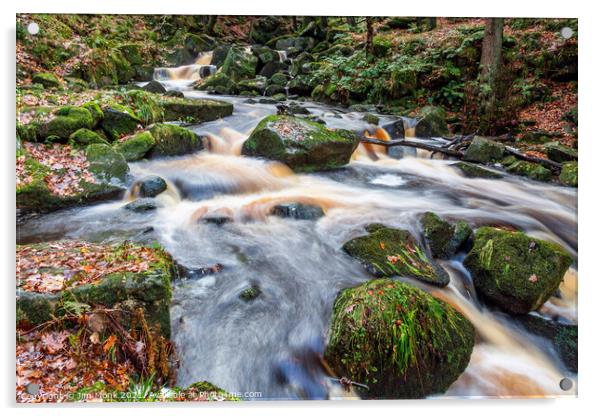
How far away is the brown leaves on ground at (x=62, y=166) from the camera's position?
2.96 m

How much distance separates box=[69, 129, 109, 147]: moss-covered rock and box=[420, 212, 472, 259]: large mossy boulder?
116 inches

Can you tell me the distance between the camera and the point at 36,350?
2150 mm

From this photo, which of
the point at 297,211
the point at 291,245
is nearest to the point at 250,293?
the point at 291,245

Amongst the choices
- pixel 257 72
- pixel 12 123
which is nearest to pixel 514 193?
pixel 257 72

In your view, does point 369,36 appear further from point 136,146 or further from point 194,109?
point 136,146

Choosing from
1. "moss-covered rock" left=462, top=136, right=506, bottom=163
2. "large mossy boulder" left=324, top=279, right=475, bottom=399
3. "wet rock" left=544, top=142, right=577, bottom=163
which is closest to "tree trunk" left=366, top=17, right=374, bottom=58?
"moss-covered rock" left=462, top=136, right=506, bottom=163

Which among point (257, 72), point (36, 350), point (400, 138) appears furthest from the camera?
point (257, 72)

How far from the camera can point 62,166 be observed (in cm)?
315

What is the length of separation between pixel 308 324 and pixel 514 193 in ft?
Answer: 8.02

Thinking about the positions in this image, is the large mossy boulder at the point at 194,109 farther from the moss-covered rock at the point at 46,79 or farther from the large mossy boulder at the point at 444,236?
the large mossy boulder at the point at 444,236

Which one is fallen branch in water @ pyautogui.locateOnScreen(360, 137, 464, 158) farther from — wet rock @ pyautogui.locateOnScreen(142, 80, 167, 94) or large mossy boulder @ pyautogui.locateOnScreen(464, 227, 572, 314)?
wet rock @ pyautogui.locateOnScreen(142, 80, 167, 94)

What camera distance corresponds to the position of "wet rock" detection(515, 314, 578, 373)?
9.03 feet

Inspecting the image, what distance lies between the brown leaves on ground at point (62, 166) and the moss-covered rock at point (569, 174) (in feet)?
13.2
